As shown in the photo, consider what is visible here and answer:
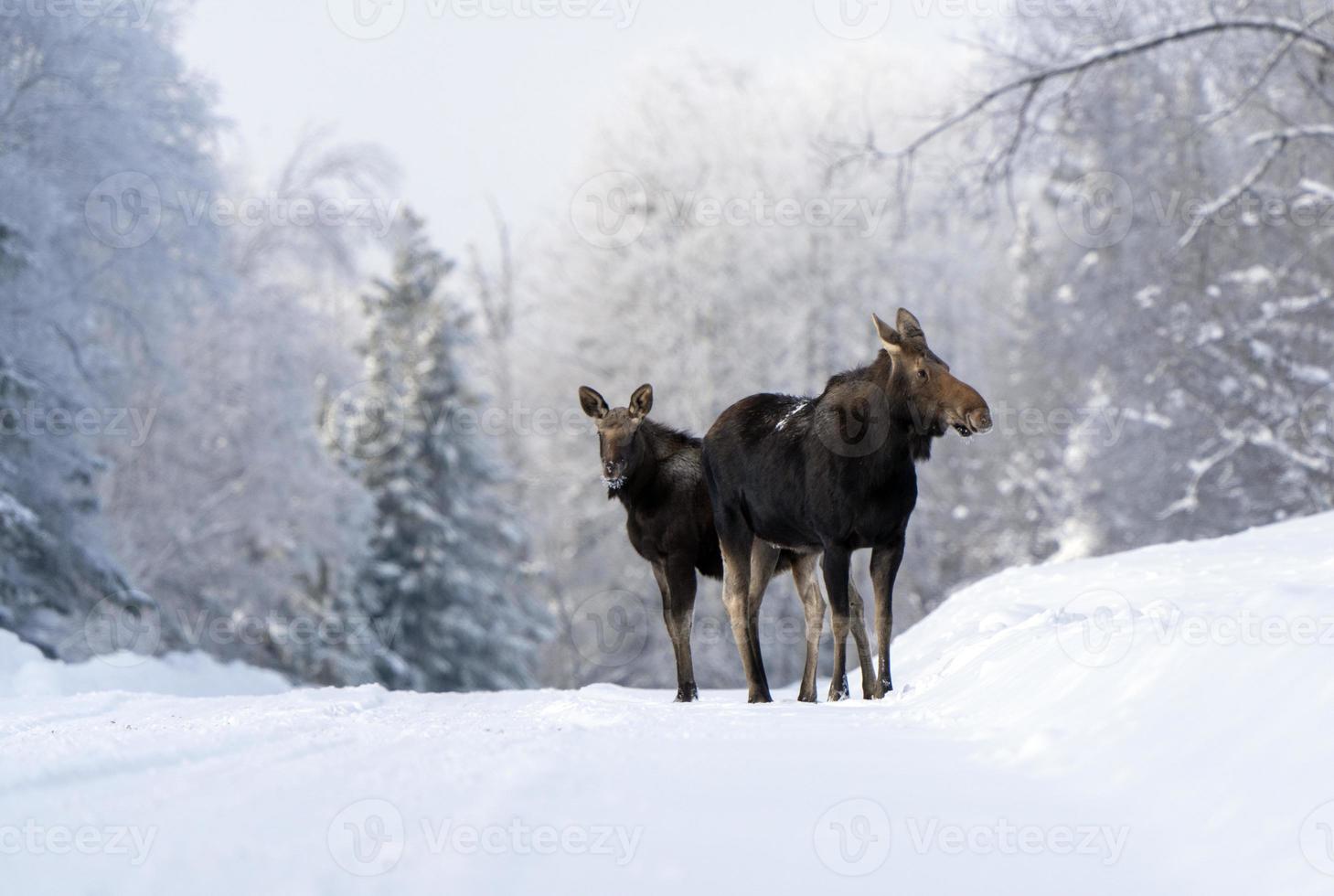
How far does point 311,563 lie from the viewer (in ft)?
91.6

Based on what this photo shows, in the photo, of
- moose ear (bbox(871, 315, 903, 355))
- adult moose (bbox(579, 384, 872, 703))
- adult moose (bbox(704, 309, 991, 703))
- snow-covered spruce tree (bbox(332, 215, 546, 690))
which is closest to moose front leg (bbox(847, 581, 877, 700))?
adult moose (bbox(704, 309, 991, 703))

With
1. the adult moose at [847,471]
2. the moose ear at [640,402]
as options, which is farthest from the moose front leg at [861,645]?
the moose ear at [640,402]

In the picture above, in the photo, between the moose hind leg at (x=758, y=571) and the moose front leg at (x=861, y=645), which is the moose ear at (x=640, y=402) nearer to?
the moose hind leg at (x=758, y=571)

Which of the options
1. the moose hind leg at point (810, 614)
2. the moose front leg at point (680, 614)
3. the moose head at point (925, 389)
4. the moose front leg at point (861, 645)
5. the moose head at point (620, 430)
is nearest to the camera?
the moose head at point (925, 389)

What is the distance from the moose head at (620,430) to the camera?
9.41 meters

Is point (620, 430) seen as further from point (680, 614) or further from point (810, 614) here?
point (810, 614)

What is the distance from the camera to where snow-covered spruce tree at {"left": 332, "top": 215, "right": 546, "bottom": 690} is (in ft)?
98.9

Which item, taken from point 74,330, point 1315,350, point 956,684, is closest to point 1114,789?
point 956,684

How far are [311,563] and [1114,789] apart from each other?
80.2 ft

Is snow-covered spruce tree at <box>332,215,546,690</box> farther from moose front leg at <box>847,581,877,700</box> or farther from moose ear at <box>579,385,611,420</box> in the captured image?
moose front leg at <box>847,581,877,700</box>

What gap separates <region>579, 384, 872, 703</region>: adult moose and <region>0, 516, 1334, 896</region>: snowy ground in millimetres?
2354

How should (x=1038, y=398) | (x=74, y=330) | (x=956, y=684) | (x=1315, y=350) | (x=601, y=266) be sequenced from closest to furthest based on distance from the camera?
(x=956, y=684) < (x=74, y=330) < (x=1315, y=350) < (x=601, y=266) < (x=1038, y=398)

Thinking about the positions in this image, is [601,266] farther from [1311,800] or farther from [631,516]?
[1311,800]

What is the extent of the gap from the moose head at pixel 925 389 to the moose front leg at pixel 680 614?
1.91 meters
